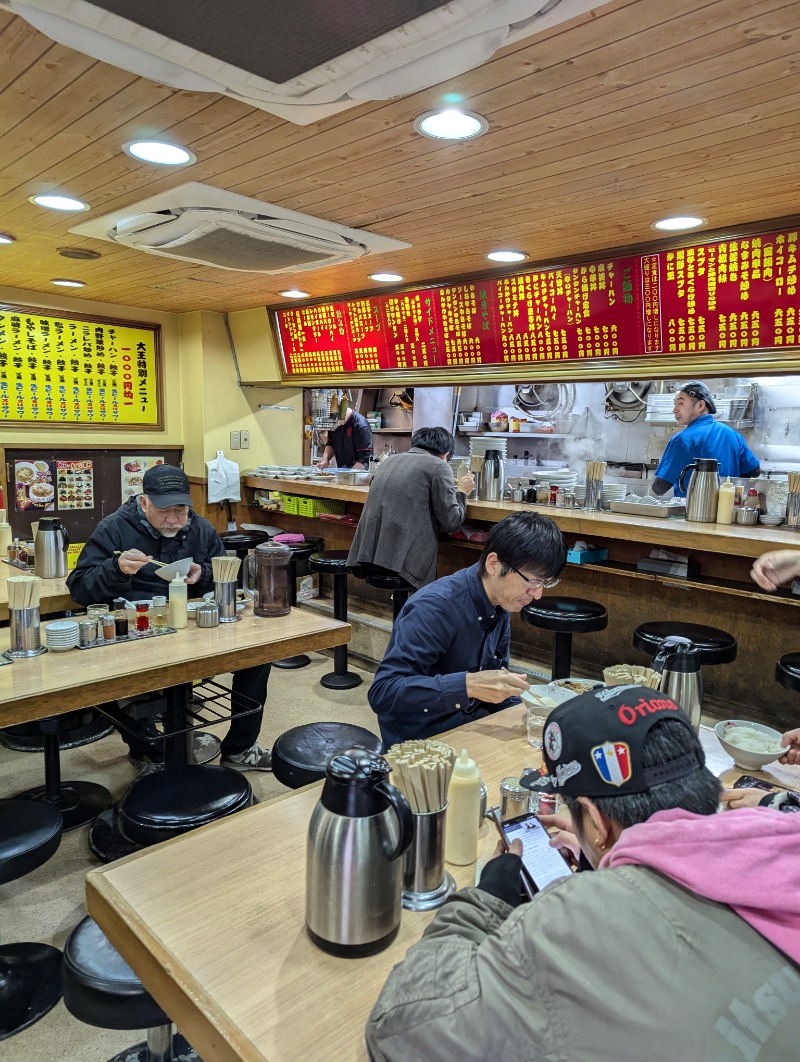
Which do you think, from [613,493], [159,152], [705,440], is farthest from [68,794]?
[705,440]

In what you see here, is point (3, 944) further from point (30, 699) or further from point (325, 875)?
point (325, 875)

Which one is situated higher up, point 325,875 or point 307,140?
point 307,140

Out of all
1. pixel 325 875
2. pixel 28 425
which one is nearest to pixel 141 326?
→ pixel 28 425

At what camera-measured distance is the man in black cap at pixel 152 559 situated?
3320 mm

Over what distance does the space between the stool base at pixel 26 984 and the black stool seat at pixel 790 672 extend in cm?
296

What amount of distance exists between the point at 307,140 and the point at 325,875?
2.35m

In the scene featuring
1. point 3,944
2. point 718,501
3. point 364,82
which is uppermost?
point 364,82

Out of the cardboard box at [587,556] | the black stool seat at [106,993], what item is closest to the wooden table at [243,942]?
the black stool seat at [106,993]

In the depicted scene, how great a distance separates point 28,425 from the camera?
5801mm

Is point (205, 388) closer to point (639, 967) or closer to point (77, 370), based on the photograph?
point (77, 370)

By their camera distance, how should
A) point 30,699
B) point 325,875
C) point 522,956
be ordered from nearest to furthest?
1. point 522,956
2. point 325,875
3. point 30,699

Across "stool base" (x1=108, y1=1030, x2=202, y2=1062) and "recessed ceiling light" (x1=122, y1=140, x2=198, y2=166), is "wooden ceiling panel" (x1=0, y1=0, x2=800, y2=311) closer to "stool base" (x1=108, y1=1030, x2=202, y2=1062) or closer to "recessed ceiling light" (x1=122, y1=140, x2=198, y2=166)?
"recessed ceiling light" (x1=122, y1=140, x2=198, y2=166)

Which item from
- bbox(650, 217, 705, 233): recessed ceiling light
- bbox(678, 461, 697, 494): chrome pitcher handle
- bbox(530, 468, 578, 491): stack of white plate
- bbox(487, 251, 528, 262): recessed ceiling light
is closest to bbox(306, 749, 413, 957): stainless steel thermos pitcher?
bbox(650, 217, 705, 233): recessed ceiling light

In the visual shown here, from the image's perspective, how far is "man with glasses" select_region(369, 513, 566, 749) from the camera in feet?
6.94
